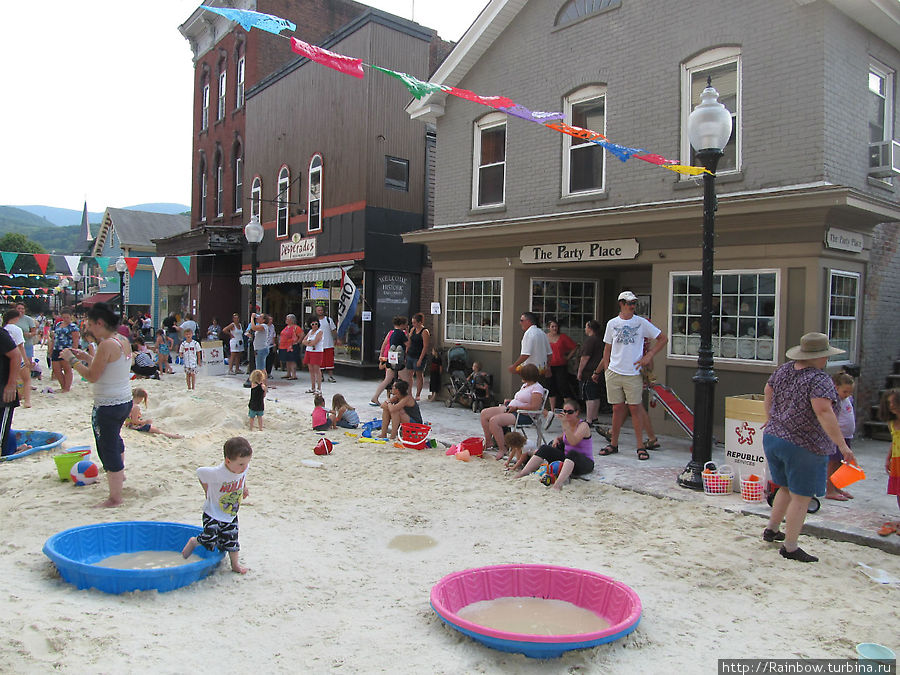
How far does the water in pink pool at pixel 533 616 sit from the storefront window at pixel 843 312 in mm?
6461

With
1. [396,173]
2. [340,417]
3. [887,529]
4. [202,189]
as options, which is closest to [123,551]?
[340,417]

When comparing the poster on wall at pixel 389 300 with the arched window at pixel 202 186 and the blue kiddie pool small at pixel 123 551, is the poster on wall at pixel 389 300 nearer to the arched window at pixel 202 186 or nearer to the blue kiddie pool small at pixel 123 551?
the blue kiddie pool small at pixel 123 551

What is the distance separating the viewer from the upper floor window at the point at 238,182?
24922 millimetres

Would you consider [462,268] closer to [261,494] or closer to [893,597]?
[261,494]

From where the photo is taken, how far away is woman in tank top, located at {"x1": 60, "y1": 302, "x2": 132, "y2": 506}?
227 inches

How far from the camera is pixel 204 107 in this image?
28.3 m

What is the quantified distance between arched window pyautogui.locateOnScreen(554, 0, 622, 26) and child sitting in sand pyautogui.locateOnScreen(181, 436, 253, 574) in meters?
9.72

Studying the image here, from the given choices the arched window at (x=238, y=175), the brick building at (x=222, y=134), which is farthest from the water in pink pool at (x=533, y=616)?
the arched window at (x=238, y=175)

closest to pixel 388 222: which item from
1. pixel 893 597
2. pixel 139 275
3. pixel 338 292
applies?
pixel 338 292

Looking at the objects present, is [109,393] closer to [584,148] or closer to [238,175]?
[584,148]

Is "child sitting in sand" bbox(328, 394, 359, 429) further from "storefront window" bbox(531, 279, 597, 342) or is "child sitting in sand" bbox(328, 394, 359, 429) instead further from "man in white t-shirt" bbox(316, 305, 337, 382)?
"man in white t-shirt" bbox(316, 305, 337, 382)

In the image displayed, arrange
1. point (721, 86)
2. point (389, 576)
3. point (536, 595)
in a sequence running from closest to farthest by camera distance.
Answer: point (536, 595) < point (389, 576) < point (721, 86)

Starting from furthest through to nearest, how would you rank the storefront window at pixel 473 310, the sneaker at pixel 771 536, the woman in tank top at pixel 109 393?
1. the storefront window at pixel 473 310
2. the woman in tank top at pixel 109 393
3. the sneaker at pixel 771 536

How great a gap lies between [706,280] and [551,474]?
8.72ft
